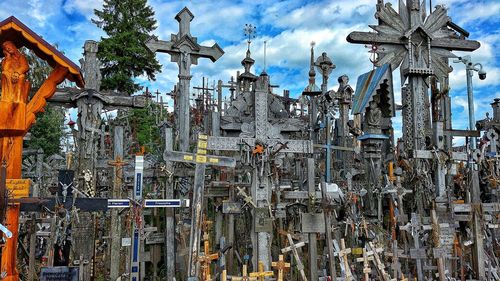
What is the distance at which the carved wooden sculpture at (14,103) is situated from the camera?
553cm

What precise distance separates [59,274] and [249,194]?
4.01 m

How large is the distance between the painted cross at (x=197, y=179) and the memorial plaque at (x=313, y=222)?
1757 millimetres

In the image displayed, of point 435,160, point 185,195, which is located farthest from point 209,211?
point 435,160

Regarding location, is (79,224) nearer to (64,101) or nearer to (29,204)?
(29,204)

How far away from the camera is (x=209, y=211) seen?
39.9 ft

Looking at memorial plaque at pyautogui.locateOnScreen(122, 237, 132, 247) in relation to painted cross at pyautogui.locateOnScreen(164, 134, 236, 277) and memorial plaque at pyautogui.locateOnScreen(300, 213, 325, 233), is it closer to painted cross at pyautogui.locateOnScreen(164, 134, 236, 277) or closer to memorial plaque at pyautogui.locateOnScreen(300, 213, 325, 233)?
painted cross at pyautogui.locateOnScreen(164, 134, 236, 277)

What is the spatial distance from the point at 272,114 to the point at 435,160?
166 inches

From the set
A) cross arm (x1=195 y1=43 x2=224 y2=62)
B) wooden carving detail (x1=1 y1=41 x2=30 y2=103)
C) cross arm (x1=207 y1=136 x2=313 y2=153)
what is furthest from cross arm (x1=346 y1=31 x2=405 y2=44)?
wooden carving detail (x1=1 y1=41 x2=30 y2=103)

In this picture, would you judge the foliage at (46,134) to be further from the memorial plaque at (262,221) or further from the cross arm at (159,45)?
the memorial plaque at (262,221)

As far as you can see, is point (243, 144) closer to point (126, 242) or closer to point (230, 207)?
point (230, 207)

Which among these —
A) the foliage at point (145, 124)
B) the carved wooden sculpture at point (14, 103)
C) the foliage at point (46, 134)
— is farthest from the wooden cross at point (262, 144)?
the foliage at point (46, 134)

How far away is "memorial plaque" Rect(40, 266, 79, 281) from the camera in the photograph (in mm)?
6285

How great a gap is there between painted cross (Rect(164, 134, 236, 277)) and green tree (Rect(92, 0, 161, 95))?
16.5 metres

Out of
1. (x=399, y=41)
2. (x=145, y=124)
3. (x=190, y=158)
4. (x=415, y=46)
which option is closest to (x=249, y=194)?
(x=190, y=158)
